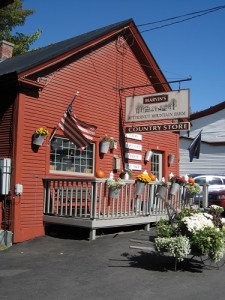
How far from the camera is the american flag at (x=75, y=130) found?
11.3 metres

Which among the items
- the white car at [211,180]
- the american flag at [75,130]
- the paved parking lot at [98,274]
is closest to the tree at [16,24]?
the white car at [211,180]

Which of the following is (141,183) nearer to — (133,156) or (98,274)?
(133,156)

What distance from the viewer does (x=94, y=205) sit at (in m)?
10.2

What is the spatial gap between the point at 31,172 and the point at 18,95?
6.52 feet

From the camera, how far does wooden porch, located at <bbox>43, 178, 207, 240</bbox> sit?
10.3m

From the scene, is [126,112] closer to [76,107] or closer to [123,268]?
[76,107]

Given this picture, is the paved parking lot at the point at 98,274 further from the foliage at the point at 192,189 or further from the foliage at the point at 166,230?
the foliage at the point at 192,189

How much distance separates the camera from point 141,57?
1556 centimetres

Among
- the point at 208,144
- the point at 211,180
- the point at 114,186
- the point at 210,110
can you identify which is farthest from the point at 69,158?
the point at 210,110

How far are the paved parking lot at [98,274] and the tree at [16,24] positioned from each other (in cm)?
2400

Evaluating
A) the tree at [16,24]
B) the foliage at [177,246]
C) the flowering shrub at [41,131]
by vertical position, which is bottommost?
the foliage at [177,246]

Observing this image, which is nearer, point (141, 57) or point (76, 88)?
point (76, 88)

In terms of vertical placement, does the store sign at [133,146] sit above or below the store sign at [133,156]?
above

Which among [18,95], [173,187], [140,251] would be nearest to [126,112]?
[173,187]
